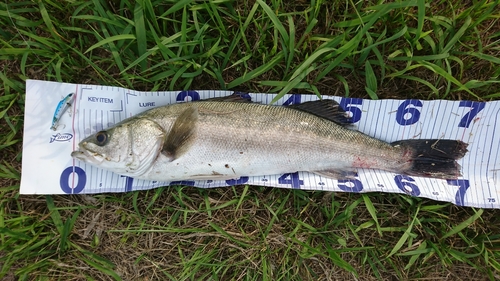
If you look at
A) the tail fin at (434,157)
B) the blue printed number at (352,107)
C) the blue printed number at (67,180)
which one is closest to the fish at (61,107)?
the blue printed number at (67,180)

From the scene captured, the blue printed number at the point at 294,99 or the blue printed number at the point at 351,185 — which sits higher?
the blue printed number at the point at 294,99

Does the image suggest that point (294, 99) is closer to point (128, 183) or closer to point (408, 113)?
point (408, 113)

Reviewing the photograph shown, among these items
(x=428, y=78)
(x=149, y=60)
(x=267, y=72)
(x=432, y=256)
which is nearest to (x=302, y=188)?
(x=267, y=72)

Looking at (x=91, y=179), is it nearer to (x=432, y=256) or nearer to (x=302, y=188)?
(x=302, y=188)

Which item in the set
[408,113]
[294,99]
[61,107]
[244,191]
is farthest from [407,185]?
[61,107]

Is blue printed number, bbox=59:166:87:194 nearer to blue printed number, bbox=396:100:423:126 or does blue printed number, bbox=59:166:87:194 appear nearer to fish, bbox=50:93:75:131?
fish, bbox=50:93:75:131

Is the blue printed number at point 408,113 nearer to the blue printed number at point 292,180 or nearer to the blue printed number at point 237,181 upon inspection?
the blue printed number at point 292,180
